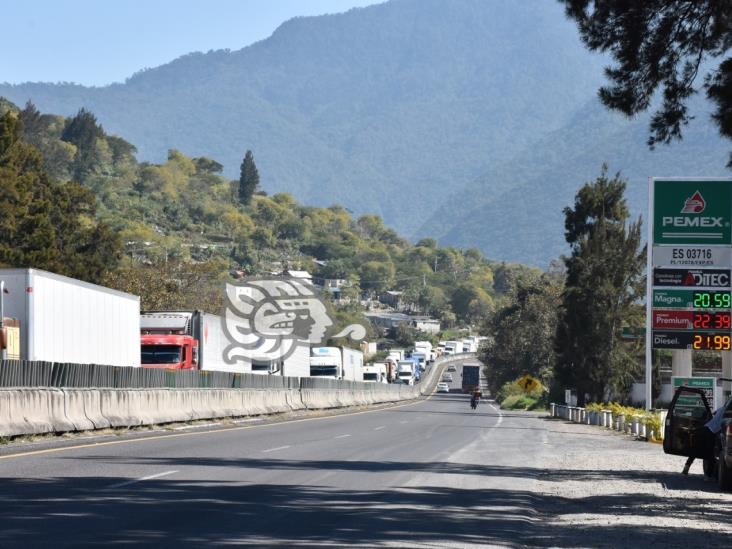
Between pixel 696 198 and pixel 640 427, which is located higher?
pixel 696 198

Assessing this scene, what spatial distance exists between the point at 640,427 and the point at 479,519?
90.8 ft

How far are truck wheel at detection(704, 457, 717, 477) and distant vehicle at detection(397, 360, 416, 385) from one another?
135746mm

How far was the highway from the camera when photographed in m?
12.4

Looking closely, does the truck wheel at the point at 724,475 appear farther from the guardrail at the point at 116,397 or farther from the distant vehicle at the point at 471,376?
the distant vehicle at the point at 471,376

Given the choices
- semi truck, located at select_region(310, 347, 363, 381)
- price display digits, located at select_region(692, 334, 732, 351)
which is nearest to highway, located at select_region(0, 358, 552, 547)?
price display digits, located at select_region(692, 334, 732, 351)

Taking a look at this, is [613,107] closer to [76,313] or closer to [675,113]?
[675,113]

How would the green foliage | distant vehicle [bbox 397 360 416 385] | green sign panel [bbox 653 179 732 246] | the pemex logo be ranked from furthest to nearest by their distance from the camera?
distant vehicle [bbox 397 360 416 385] → the green foliage → the pemex logo → green sign panel [bbox 653 179 732 246]

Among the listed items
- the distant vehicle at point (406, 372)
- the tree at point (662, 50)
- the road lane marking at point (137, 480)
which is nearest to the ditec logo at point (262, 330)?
the tree at point (662, 50)

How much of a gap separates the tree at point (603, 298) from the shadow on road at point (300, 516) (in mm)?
44709

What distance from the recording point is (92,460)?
20047 millimetres

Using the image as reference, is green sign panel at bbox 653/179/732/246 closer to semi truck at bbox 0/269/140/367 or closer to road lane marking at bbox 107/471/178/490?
semi truck at bbox 0/269/140/367

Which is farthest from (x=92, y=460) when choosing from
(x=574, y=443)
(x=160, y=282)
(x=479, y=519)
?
(x=160, y=282)

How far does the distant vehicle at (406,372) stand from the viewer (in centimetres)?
16025

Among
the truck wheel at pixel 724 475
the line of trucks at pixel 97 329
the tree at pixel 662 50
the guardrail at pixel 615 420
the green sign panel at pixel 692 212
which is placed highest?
the tree at pixel 662 50
